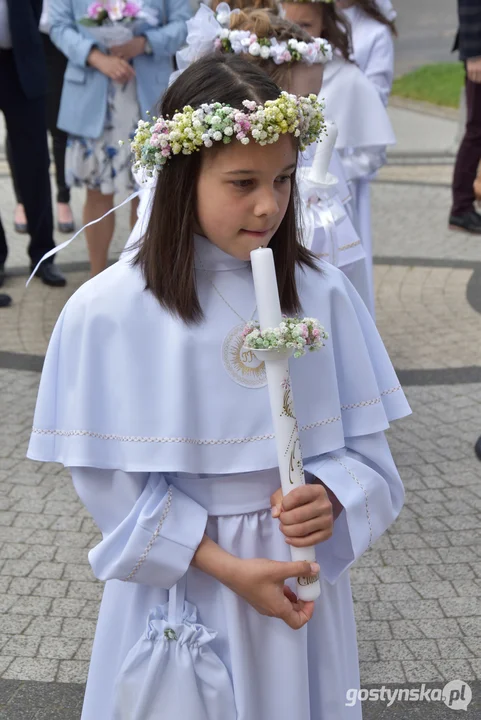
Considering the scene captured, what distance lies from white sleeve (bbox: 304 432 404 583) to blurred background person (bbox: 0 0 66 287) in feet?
15.1

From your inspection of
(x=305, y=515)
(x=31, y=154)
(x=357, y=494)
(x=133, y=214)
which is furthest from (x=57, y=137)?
(x=305, y=515)

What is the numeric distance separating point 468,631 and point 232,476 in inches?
65.2

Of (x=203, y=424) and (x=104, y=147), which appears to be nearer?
(x=203, y=424)

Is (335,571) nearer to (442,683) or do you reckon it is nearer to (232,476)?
(232,476)

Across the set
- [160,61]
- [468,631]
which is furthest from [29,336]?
[468,631]

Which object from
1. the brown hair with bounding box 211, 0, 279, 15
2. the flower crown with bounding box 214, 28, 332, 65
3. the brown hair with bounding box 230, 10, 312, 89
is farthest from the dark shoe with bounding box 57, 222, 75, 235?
the flower crown with bounding box 214, 28, 332, 65

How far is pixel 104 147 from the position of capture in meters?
6.18

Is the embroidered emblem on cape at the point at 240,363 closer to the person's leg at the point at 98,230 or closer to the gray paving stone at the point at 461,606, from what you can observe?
the gray paving stone at the point at 461,606

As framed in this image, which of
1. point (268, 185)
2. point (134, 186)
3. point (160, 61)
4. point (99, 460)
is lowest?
point (134, 186)

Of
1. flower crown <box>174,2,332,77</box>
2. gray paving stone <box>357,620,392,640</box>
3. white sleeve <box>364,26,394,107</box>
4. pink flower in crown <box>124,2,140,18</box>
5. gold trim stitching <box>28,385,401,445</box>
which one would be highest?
flower crown <box>174,2,332,77</box>

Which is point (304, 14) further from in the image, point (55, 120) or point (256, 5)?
point (55, 120)

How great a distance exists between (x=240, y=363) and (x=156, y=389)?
169 millimetres

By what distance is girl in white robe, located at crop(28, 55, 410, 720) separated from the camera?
6.34 ft

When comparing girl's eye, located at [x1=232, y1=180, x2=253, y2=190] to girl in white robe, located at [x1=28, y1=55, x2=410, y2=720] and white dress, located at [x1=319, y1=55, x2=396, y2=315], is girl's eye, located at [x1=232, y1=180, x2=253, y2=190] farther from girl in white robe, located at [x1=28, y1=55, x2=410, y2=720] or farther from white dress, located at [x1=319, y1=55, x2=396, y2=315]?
white dress, located at [x1=319, y1=55, x2=396, y2=315]
